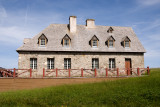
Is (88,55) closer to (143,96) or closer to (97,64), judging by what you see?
(97,64)

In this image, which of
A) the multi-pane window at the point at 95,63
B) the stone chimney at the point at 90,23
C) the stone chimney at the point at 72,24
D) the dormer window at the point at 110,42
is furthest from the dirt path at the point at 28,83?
the stone chimney at the point at 90,23

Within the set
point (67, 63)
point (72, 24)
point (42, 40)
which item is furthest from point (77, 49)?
point (42, 40)

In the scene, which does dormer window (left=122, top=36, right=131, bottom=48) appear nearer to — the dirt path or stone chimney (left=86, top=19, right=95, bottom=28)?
Result: stone chimney (left=86, top=19, right=95, bottom=28)

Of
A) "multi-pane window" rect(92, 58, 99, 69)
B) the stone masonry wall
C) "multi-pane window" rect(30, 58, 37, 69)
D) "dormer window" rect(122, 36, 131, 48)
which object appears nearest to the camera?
the stone masonry wall

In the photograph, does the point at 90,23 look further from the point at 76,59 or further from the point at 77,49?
the point at 76,59

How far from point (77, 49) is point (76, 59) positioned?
3.84ft

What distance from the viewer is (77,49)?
17875 millimetres

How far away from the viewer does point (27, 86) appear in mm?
13414

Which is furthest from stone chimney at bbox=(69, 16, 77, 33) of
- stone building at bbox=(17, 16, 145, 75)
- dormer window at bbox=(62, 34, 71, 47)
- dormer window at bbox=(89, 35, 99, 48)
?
dormer window at bbox=(89, 35, 99, 48)

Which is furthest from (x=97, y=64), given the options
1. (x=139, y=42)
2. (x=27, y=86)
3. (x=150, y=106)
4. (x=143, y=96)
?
(x=150, y=106)

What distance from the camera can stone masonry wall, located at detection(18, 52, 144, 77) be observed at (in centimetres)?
1714

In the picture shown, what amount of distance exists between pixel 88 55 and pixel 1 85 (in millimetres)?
9501

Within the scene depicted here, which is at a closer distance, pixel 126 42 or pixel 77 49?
pixel 77 49

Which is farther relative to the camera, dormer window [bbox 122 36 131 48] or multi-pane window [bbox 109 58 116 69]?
dormer window [bbox 122 36 131 48]
